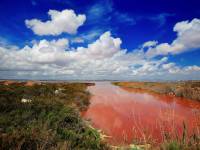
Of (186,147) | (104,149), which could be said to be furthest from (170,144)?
(104,149)

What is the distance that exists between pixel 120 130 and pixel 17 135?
567 cm

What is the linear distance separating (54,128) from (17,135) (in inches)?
61.6

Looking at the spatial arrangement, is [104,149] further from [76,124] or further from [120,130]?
[120,130]

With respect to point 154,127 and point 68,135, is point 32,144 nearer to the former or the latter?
point 68,135

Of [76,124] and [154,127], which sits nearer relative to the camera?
[76,124]

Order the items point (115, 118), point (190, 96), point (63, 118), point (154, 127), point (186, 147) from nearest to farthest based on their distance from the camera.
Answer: point (186, 147) < point (63, 118) < point (154, 127) < point (115, 118) < point (190, 96)

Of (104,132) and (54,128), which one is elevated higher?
(54,128)

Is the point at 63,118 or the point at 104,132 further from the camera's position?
the point at 104,132

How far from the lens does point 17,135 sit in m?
4.12

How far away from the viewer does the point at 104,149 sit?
525 centimetres

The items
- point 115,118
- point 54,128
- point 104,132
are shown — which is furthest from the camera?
point 115,118

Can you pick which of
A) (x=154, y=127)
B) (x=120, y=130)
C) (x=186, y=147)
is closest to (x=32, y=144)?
(x=186, y=147)

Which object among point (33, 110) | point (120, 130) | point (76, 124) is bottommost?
point (120, 130)

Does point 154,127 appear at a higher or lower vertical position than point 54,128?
lower
